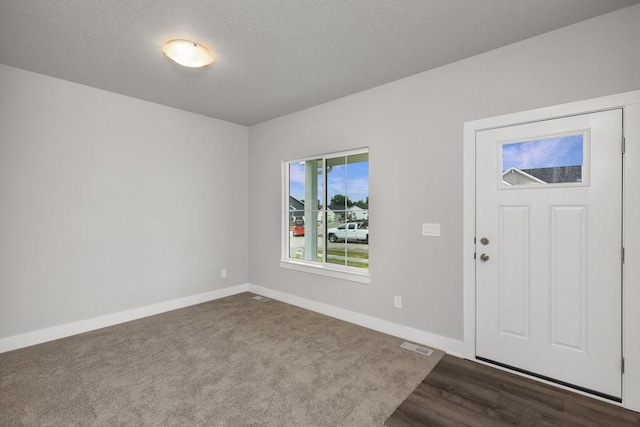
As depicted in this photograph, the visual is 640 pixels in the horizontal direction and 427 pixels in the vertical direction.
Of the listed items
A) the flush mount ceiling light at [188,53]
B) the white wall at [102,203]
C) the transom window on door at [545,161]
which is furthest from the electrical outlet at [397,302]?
the flush mount ceiling light at [188,53]

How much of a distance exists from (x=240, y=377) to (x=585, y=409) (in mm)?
2458

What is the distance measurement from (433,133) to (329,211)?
1627mm

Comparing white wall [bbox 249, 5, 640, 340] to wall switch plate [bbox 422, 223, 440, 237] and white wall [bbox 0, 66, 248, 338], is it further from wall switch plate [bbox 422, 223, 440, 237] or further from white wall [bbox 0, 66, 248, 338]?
white wall [bbox 0, 66, 248, 338]

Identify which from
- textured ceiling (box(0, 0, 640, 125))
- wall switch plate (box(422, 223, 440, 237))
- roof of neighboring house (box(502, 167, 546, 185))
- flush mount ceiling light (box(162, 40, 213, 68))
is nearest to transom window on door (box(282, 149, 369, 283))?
wall switch plate (box(422, 223, 440, 237))

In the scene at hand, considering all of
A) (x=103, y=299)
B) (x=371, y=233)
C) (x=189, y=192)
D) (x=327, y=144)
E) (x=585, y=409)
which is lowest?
(x=585, y=409)

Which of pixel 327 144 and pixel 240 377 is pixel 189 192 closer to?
pixel 327 144

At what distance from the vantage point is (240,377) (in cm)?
241

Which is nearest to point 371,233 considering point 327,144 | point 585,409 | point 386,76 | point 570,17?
point 327,144

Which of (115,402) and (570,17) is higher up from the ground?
(570,17)

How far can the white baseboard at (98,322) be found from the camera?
2.93m

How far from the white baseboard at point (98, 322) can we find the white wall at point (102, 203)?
0.20 feet

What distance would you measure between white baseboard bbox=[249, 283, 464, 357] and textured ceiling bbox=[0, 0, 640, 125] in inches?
102

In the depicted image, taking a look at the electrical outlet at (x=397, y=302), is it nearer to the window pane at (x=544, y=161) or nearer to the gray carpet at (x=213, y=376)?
the gray carpet at (x=213, y=376)

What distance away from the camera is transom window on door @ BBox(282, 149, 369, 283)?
363 centimetres
